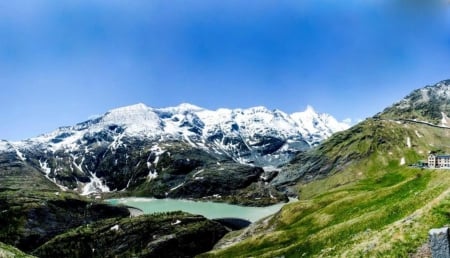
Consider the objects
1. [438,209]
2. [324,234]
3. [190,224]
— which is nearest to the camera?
[438,209]

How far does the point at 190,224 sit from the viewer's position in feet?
625

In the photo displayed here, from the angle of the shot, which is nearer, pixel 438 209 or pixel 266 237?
pixel 438 209

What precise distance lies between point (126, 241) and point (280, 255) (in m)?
125

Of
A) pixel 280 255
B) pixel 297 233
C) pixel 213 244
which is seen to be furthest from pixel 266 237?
pixel 213 244

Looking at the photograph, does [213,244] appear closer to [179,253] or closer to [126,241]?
[179,253]

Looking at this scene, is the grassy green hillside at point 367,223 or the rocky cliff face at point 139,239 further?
the rocky cliff face at point 139,239

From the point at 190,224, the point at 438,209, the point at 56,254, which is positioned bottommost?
the point at 56,254

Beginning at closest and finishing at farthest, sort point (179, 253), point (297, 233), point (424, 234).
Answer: point (424, 234) → point (297, 233) → point (179, 253)

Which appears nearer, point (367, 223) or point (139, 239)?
point (367, 223)

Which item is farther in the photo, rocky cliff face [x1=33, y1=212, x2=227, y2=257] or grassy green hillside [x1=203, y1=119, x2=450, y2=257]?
rocky cliff face [x1=33, y1=212, x2=227, y2=257]

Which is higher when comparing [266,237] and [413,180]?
[413,180]

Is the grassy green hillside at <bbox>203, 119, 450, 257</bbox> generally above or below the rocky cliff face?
above

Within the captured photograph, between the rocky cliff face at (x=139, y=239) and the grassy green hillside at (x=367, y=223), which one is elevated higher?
the grassy green hillside at (x=367, y=223)

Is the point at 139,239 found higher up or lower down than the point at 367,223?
lower down
